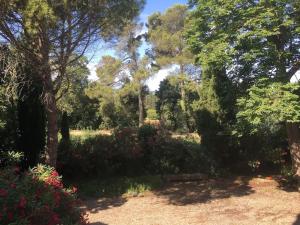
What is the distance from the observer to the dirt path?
312 inches

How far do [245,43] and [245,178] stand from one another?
4688mm

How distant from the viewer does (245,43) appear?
8.89 metres

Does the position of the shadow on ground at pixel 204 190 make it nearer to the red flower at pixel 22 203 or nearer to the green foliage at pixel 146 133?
the green foliage at pixel 146 133

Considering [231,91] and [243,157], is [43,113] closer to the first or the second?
[231,91]

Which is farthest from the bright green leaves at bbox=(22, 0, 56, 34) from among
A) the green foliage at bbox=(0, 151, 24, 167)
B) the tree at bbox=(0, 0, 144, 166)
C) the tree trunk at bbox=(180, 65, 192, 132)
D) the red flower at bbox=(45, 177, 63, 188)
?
A: the tree trunk at bbox=(180, 65, 192, 132)

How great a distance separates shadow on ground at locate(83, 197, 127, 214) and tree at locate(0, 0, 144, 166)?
52.4 inches

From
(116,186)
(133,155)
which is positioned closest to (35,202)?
(116,186)

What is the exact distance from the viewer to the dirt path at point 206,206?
312 inches

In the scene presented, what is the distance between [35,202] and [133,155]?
7.62m

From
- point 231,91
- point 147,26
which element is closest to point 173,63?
point 147,26

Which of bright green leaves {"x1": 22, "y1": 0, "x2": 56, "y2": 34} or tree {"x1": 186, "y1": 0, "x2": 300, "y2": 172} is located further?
tree {"x1": 186, "y1": 0, "x2": 300, "y2": 172}

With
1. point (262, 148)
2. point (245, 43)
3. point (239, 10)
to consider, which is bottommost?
point (262, 148)

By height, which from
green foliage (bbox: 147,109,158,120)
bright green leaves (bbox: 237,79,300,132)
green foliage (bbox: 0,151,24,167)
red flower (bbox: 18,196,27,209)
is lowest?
red flower (bbox: 18,196,27,209)

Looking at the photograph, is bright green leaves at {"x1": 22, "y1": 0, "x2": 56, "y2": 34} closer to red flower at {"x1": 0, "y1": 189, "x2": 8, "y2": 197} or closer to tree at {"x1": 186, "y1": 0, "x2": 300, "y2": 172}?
tree at {"x1": 186, "y1": 0, "x2": 300, "y2": 172}
